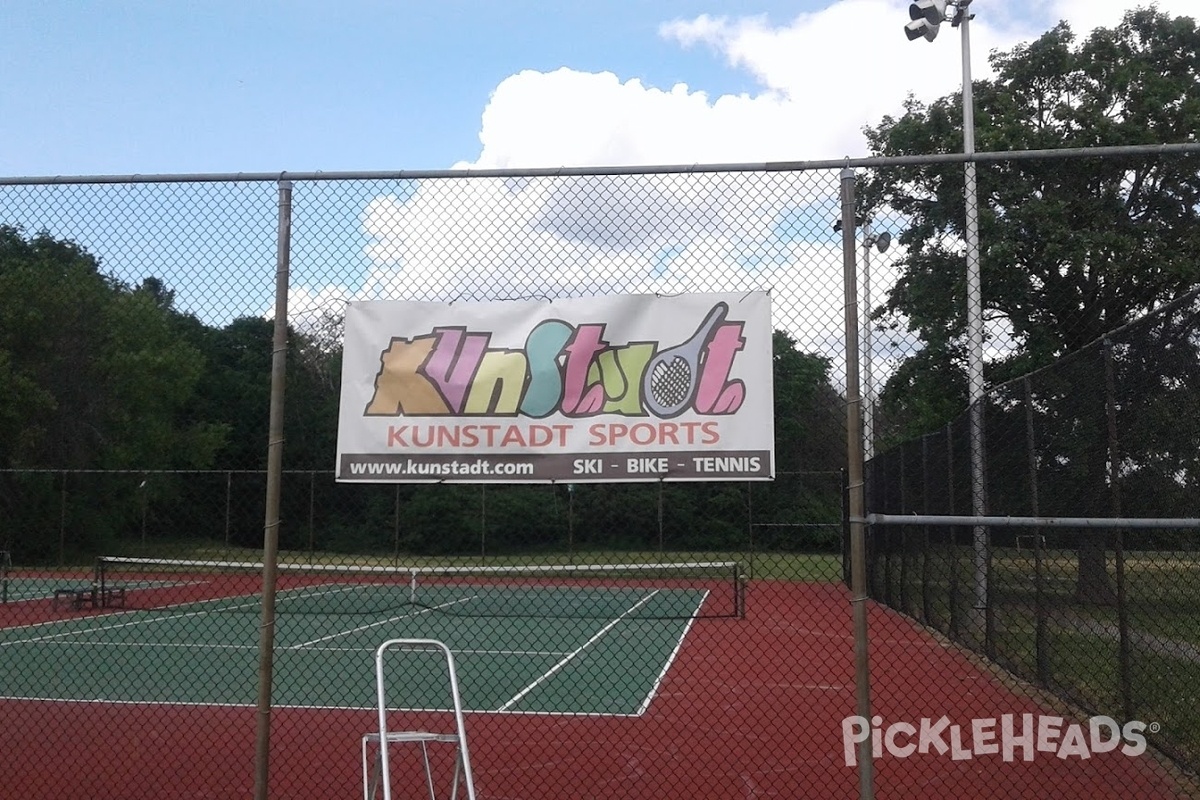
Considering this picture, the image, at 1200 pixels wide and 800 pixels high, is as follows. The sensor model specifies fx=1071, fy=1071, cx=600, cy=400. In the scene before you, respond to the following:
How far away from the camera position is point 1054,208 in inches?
446

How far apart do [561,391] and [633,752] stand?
159 inches

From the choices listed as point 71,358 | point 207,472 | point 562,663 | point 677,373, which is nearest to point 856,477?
point 677,373

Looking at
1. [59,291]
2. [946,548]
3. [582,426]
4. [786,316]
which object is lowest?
[946,548]

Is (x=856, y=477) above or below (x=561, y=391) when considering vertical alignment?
below

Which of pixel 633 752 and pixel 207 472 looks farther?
pixel 207 472

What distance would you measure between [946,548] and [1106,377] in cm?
637

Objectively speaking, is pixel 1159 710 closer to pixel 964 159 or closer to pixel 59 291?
pixel 964 159

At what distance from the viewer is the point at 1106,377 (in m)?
7.17

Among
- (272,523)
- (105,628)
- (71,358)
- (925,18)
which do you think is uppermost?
(925,18)

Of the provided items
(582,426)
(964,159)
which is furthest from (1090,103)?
(582,426)

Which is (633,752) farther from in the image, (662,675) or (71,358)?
(71,358)
